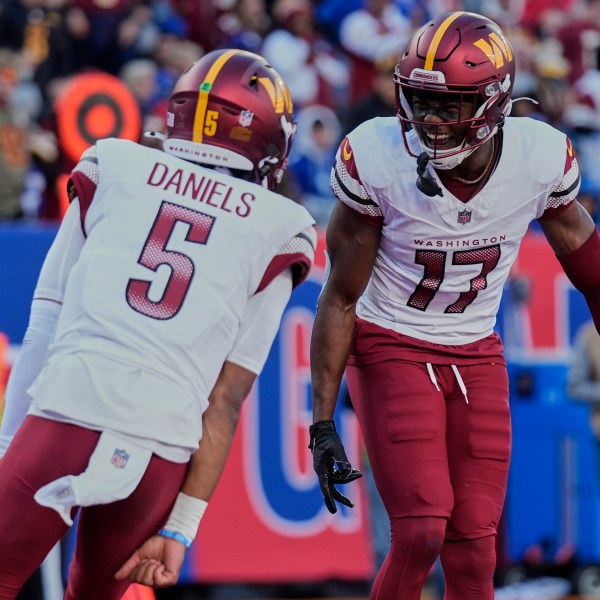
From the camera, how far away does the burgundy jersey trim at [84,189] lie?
11.2ft

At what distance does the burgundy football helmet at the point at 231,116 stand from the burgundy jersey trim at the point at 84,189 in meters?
0.24

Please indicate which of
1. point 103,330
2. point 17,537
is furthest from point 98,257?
point 17,537

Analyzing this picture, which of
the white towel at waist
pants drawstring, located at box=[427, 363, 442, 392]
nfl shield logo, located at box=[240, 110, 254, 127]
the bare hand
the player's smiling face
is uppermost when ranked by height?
the player's smiling face

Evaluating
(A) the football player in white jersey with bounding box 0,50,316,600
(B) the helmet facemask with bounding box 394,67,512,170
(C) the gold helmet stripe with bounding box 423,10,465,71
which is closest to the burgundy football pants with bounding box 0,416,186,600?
(A) the football player in white jersey with bounding box 0,50,316,600

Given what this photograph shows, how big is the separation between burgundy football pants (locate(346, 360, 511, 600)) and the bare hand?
0.91 meters

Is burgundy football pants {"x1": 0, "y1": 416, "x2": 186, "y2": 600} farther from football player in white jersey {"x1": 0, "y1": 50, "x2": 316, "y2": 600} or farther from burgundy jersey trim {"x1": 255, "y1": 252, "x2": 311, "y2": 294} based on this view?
burgundy jersey trim {"x1": 255, "y1": 252, "x2": 311, "y2": 294}

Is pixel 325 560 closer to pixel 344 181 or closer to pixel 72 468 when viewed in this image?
pixel 344 181

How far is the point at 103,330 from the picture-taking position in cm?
326

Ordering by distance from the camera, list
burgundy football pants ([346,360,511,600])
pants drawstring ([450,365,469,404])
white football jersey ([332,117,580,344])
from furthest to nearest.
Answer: pants drawstring ([450,365,469,404])
white football jersey ([332,117,580,344])
burgundy football pants ([346,360,511,600])

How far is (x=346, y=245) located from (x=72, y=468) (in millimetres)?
1333

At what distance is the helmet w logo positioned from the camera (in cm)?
407

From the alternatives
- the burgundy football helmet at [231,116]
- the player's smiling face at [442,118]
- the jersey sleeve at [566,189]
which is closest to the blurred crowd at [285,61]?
the jersey sleeve at [566,189]

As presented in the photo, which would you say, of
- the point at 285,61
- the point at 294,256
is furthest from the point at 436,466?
the point at 285,61

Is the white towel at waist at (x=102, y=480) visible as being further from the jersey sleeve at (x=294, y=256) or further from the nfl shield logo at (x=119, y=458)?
the jersey sleeve at (x=294, y=256)
